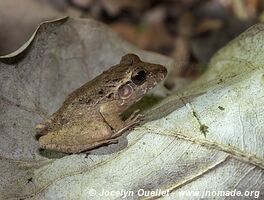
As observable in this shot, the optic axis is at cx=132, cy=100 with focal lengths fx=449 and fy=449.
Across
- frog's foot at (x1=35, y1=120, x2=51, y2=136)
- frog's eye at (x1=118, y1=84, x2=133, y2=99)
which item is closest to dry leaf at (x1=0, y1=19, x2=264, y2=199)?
frog's foot at (x1=35, y1=120, x2=51, y2=136)

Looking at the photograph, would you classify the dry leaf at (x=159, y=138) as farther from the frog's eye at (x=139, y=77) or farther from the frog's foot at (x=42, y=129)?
the frog's eye at (x=139, y=77)

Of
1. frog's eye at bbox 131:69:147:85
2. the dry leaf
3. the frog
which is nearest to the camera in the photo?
the dry leaf

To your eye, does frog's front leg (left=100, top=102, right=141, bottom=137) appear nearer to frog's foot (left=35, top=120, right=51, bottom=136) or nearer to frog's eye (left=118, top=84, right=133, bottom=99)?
frog's eye (left=118, top=84, right=133, bottom=99)

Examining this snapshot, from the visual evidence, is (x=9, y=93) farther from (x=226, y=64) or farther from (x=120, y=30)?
(x=120, y=30)

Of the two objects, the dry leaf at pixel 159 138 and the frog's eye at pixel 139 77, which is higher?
the frog's eye at pixel 139 77

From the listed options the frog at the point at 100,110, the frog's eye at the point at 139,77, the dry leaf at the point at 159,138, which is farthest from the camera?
the frog's eye at the point at 139,77

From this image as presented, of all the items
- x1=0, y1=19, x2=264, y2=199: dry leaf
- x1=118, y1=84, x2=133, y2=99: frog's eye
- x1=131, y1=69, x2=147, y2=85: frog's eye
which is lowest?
x1=0, y1=19, x2=264, y2=199: dry leaf

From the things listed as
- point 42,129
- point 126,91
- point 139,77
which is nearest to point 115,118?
point 126,91

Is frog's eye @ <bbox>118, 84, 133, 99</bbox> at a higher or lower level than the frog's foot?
higher

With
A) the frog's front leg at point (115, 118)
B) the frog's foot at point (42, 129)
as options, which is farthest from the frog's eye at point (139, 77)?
the frog's foot at point (42, 129)
